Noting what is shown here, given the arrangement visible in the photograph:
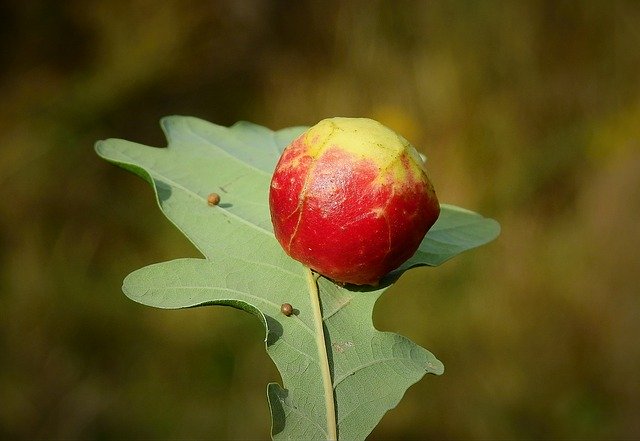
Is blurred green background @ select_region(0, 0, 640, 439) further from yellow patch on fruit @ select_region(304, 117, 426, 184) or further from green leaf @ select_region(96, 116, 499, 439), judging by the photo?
yellow patch on fruit @ select_region(304, 117, 426, 184)

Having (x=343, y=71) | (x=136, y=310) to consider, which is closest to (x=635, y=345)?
(x=343, y=71)

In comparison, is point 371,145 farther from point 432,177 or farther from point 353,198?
point 432,177

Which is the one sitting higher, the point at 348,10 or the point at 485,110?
the point at 348,10

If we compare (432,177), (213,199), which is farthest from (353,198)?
(432,177)

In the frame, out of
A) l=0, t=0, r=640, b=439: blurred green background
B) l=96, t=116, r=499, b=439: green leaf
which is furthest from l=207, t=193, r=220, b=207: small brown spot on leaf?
l=0, t=0, r=640, b=439: blurred green background

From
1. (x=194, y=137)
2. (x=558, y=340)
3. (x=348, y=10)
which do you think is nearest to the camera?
(x=194, y=137)

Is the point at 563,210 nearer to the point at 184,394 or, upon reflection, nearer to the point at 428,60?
the point at 428,60

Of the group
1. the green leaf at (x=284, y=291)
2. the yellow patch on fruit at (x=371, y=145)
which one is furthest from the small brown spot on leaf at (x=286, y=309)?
the yellow patch on fruit at (x=371, y=145)
